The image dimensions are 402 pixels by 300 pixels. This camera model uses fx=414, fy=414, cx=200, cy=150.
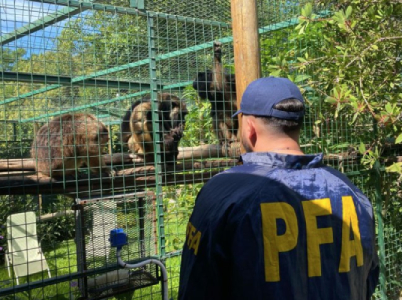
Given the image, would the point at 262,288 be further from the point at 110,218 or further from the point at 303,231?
the point at 110,218

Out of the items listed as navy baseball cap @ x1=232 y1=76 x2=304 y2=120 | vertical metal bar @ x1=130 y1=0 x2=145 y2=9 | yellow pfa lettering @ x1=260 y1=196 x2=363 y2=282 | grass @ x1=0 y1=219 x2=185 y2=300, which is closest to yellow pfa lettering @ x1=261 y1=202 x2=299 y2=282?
yellow pfa lettering @ x1=260 y1=196 x2=363 y2=282

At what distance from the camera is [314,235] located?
1703mm

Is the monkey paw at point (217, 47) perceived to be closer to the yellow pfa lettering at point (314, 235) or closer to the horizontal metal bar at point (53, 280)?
the horizontal metal bar at point (53, 280)

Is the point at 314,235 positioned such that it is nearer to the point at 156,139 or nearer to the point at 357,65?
the point at 156,139

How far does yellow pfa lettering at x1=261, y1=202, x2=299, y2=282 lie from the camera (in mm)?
1611

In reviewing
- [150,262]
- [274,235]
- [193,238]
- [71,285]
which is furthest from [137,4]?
[71,285]

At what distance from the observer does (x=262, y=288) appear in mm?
1608

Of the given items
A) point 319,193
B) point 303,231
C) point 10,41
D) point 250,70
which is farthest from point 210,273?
point 10,41

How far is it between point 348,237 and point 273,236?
405 mm

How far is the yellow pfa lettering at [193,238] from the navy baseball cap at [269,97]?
571 mm

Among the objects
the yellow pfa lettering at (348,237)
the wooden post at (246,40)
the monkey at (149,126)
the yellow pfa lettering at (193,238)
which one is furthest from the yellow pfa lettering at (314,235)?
the monkey at (149,126)

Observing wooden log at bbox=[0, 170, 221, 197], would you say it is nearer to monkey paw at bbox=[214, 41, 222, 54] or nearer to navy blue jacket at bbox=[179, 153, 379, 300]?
monkey paw at bbox=[214, 41, 222, 54]

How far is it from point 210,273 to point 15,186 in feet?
7.49

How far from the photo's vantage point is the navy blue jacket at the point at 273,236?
160cm
